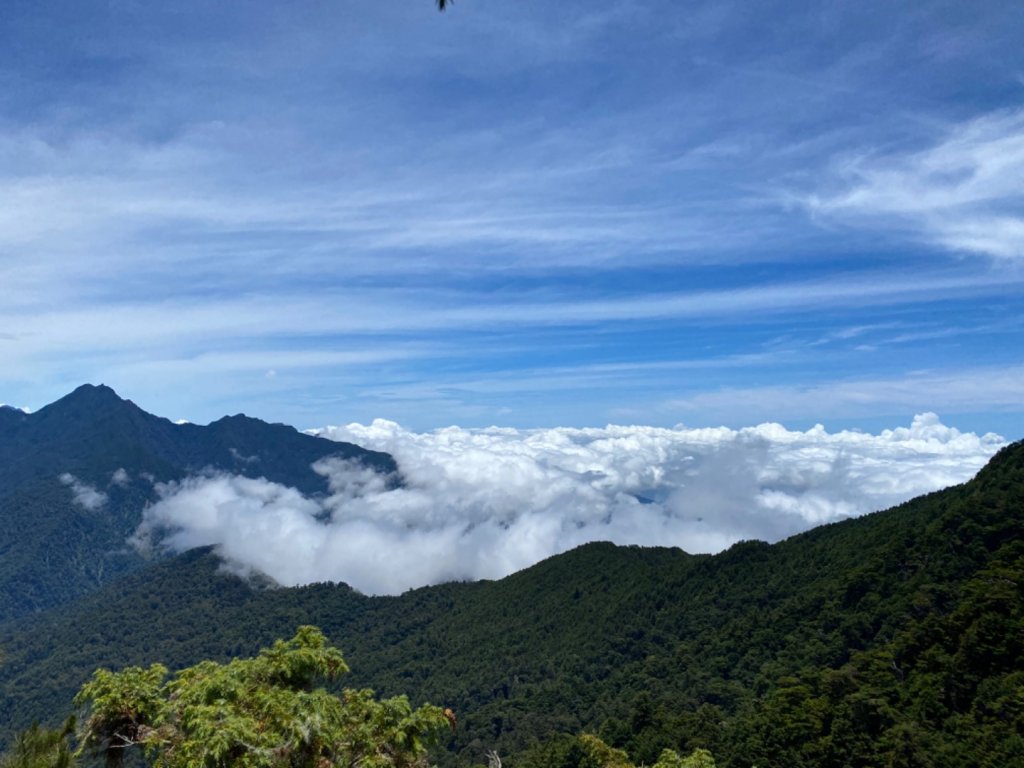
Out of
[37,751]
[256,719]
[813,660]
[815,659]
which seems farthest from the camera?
[813,660]

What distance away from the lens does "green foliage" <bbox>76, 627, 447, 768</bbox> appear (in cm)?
1444

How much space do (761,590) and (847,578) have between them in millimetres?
38453

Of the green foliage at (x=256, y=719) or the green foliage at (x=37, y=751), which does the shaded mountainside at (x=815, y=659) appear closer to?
the green foliage at (x=256, y=719)

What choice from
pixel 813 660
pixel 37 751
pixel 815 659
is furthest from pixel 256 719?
pixel 813 660

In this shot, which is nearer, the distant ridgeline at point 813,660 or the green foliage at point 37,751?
the green foliage at point 37,751

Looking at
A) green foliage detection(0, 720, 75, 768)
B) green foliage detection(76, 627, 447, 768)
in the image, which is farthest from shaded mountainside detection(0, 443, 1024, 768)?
green foliage detection(0, 720, 75, 768)

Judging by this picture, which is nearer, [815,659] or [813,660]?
[815,659]

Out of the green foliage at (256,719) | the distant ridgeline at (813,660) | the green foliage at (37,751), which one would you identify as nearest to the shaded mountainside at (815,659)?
the distant ridgeline at (813,660)

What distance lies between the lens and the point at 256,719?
15.8 m

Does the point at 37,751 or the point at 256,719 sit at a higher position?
the point at 256,719

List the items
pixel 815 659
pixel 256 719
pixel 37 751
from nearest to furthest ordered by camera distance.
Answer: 1. pixel 37 751
2. pixel 256 719
3. pixel 815 659

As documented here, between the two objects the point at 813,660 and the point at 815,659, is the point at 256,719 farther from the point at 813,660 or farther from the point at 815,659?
the point at 813,660

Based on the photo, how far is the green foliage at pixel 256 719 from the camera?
14.4 metres

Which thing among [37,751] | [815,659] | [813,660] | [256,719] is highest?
[256,719]
